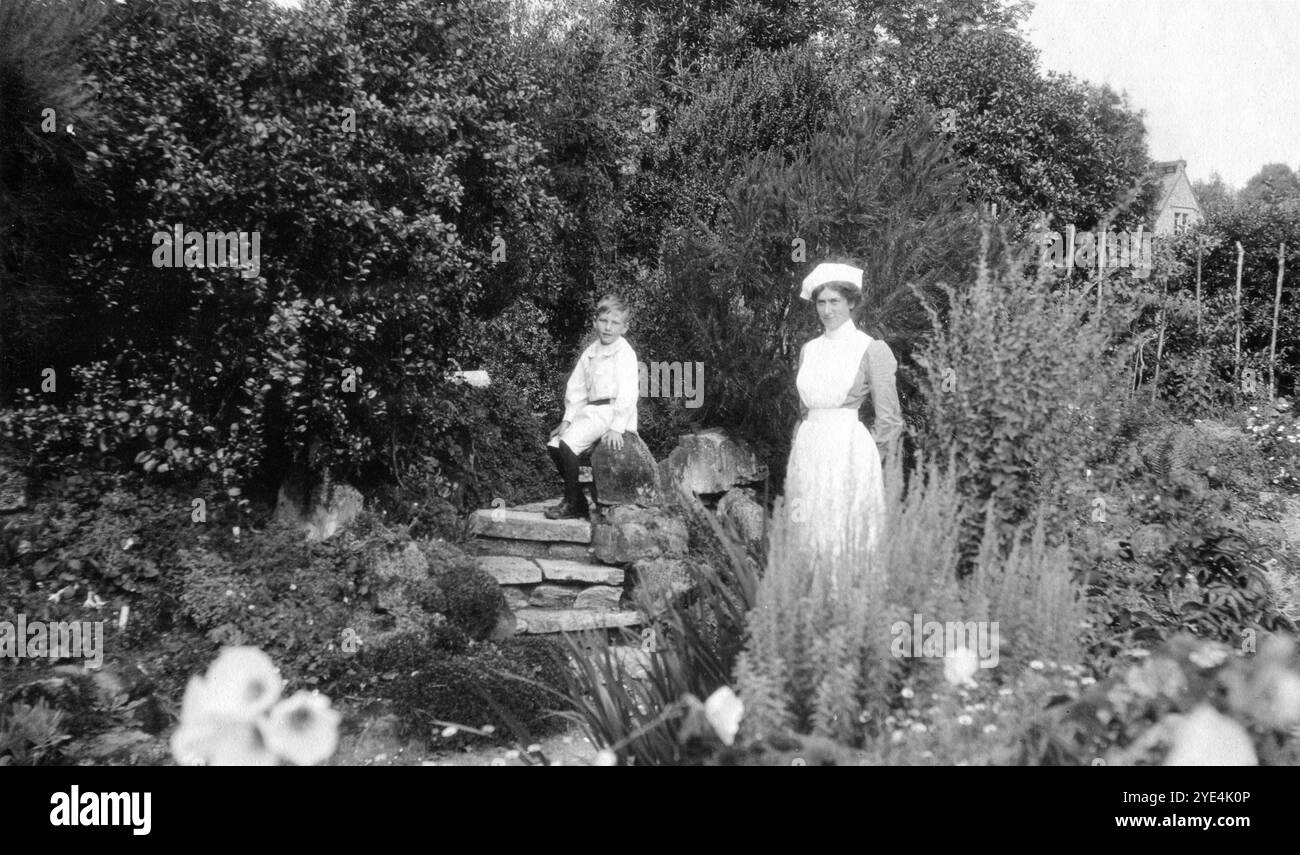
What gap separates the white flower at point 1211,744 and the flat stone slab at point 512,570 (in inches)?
169

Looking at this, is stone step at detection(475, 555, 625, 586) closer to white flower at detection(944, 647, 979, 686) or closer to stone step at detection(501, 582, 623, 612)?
stone step at detection(501, 582, 623, 612)

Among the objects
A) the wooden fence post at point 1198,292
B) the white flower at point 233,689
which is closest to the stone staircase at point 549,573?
the white flower at point 233,689

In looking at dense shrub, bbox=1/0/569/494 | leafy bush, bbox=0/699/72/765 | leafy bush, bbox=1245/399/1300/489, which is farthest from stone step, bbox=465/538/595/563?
leafy bush, bbox=1245/399/1300/489

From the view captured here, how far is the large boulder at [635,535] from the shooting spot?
18.8 feet

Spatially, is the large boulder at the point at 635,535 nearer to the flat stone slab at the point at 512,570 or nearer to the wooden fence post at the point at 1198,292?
the flat stone slab at the point at 512,570

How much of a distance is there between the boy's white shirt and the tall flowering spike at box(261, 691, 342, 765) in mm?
4103

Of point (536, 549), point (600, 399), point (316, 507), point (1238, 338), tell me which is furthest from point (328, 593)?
point (1238, 338)

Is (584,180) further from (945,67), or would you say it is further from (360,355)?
(945,67)

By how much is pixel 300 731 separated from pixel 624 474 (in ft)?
13.3

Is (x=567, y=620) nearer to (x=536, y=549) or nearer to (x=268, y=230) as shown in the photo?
(x=536, y=549)

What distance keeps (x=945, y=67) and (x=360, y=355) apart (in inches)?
373

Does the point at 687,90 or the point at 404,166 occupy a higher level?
the point at 687,90
